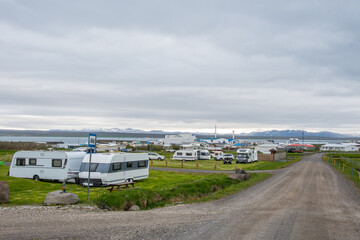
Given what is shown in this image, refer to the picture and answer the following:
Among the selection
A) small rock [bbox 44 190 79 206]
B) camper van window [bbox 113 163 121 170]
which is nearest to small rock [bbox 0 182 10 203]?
small rock [bbox 44 190 79 206]

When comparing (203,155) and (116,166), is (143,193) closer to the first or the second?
(116,166)

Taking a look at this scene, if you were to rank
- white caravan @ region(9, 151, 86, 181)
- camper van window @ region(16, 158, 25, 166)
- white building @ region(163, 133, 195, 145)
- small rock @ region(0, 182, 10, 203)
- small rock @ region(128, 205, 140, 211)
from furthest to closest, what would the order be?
1. white building @ region(163, 133, 195, 145)
2. camper van window @ region(16, 158, 25, 166)
3. white caravan @ region(9, 151, 86, 181)
4. small rock @ region(0, 182, 10, 203)
5. small rock @ region(128, 205, 140, 211)

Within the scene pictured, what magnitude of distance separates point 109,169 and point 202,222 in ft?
43.2

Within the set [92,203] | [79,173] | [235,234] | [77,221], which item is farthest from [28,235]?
[79,173]

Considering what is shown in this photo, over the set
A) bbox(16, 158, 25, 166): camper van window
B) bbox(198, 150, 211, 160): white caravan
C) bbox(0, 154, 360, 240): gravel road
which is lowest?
bbox(198, 150, 211, 160): white caravan

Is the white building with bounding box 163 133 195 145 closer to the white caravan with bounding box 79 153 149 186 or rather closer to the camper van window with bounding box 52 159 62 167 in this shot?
the camper van window with bounding box 52 159 62 167

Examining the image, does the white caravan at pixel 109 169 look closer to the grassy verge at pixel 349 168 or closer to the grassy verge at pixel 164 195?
the grassy verge at pixel 164 195

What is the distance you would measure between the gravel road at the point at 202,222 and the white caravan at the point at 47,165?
12474mm

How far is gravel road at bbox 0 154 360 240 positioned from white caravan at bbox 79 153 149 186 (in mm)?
9626

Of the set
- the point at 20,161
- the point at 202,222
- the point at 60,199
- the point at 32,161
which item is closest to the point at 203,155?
the point at 32,161

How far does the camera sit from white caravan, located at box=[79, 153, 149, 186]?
23.3m

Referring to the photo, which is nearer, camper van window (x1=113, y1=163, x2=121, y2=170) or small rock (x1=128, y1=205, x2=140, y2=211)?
small rock (x1=128, y1=205, x2=140, y2=211)

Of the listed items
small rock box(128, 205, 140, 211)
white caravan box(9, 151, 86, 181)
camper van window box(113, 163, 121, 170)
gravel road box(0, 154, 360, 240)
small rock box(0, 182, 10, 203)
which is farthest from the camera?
white caravan box(9, 151, 86, 181)

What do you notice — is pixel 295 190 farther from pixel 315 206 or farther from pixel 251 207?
pixel 251 207
